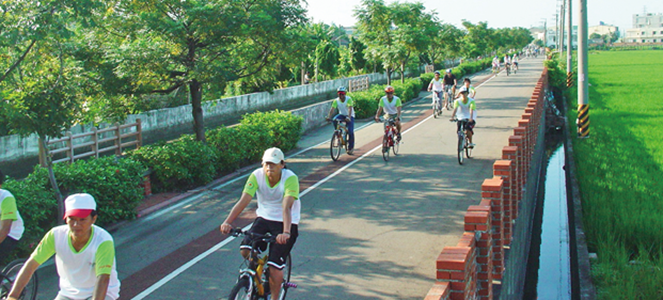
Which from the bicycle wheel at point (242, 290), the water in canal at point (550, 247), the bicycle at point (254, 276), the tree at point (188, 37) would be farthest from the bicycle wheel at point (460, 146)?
the bicycle wheel at point (242, 290)

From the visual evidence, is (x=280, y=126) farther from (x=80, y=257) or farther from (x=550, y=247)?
(x=80, y=257)

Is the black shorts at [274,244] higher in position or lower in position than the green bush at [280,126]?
lower

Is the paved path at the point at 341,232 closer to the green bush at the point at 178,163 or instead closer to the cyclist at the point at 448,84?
the green bush at the point at 178,163

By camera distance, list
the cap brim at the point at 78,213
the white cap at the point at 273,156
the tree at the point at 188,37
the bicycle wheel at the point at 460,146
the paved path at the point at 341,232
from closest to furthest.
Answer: the cap brim at the point at 78,213 < the white cap at the point at 273,156 < the paved path at the point at 341,232 < the tree at the point at 188,37 < the bicycle wheel at the point at 460,146

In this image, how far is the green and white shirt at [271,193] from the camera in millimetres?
6440

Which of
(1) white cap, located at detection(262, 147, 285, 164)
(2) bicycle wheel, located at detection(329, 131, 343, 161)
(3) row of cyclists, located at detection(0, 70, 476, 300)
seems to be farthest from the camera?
(2) bicycle wheel, located at detection(329, 131, 343, 161)

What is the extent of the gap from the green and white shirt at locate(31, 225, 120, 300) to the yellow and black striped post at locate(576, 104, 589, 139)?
65.3ft

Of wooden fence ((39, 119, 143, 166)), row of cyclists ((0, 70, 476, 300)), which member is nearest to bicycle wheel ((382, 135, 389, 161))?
wooden fence ((39, 119, 143, 166))

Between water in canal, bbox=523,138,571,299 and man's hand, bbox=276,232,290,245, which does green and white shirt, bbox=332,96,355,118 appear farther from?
man's hand, bbox=276,232,290,245

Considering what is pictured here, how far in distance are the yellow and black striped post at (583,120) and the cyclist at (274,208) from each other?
57.7ft

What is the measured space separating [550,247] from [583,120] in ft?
36.8

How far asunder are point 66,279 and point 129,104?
1114 centimetres

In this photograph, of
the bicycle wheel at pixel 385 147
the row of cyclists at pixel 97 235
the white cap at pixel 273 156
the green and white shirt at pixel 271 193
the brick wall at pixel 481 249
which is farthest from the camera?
the bicycle wheel at pixel 385 147

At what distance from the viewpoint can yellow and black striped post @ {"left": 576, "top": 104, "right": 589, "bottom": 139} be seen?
71.3ft
